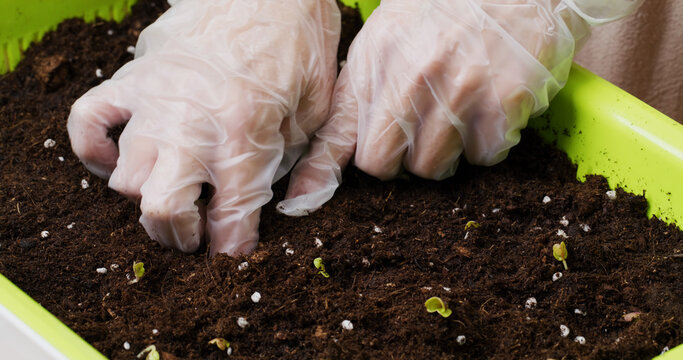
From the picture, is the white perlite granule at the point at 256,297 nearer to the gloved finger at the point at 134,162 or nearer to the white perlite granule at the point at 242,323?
the white perlite granule at the point at 242,323

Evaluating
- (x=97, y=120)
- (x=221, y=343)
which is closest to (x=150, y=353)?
(x=221, y=343)

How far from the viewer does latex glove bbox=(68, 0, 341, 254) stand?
106 cm

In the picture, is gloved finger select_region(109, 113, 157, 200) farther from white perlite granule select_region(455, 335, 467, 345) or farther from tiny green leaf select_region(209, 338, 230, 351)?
white perlite granule select_region(455, 335, 467, 345)

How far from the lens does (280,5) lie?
1.22m

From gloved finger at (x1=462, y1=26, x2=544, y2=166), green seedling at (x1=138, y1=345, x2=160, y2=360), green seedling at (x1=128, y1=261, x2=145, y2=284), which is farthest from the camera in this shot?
gloved finger at (x1=462, y1=26, x2=544, y2=166)

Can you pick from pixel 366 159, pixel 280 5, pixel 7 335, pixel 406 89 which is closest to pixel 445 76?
pixel 406 89

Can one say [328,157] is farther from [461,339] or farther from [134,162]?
[461,339]

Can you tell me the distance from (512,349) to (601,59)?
2.88 ft

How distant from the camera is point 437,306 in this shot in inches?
35.1

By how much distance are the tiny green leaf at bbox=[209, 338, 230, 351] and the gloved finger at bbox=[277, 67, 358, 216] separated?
309mm

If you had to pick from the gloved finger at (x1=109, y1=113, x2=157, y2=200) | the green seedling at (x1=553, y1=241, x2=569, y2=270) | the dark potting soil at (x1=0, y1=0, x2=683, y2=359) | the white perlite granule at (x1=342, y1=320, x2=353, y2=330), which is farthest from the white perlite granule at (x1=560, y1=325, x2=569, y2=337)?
the gloved finger at (x1=109, y1=113, x2=157, y2=200)

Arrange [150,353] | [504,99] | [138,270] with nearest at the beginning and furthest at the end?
1. [150,353]
2. [138,270]
3. [504,99]

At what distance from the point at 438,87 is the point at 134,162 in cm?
48

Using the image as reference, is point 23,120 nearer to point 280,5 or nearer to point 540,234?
point 280,5
